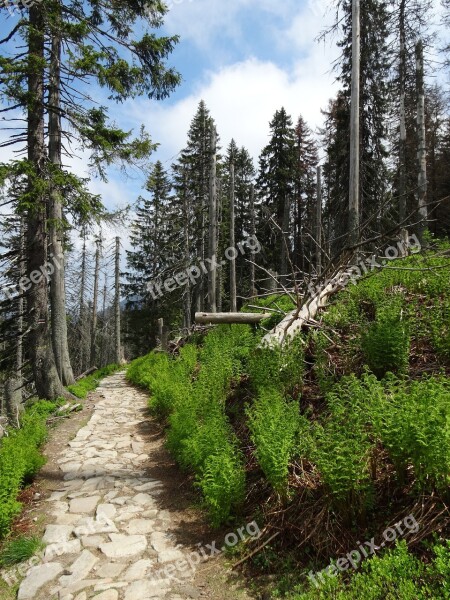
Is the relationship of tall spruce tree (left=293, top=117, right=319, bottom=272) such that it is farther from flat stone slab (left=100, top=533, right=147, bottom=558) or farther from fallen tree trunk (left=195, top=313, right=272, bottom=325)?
flat stone slab (left=100, top=533, right=147, bottom=558)

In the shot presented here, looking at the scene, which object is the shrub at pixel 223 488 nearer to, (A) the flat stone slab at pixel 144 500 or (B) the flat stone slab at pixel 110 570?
(B) the flat stone slab at pixel 110 570

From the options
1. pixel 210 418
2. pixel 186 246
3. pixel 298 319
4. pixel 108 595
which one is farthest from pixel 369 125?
pixel 108 595

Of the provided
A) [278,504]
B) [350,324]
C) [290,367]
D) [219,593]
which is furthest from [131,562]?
[350,324]

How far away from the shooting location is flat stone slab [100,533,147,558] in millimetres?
3584

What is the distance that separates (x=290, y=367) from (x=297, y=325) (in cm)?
134

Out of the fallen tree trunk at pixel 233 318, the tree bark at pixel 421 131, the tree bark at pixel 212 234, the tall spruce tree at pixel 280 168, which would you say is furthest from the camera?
the tall spruce tree at pixel 280 168

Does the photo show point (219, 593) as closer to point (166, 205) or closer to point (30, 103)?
point (30, 103)

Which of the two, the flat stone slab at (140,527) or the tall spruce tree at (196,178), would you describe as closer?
the flat stone slab at (140,527)

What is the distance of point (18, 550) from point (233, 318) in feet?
19.8

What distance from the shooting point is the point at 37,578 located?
327 cm

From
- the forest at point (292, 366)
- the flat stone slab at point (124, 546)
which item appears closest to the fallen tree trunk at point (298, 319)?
the forest at point (292, 366)

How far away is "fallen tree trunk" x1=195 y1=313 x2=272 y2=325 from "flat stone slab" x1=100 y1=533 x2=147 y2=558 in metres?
5.19

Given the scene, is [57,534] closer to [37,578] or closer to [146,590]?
[37,578]

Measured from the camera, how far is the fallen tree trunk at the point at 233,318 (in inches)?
330
